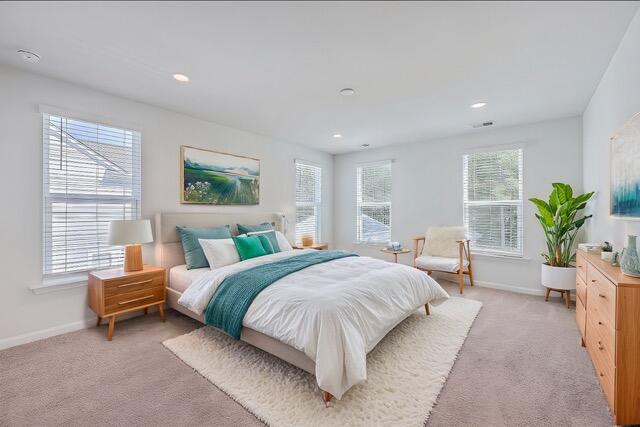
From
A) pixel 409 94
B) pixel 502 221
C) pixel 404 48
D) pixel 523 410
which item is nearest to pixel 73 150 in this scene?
pixel 404 48

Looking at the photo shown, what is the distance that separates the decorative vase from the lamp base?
4.07m

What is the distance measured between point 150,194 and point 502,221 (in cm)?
499

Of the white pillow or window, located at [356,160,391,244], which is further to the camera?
window, located at [356,160,391,244]

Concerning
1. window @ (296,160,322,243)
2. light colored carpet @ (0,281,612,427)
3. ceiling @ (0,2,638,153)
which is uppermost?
ceiling @ (0,2,638,153)

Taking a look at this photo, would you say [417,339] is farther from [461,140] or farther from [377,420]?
[461,140]

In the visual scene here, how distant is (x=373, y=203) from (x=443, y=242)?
1636 millimetres

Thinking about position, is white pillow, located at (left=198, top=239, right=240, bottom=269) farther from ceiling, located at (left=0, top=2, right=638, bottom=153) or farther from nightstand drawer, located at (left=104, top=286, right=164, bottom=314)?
ceiling, located at (left=0, top=2, right=638, bottom=153)

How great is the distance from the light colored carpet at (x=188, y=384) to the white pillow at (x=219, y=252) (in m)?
0.78

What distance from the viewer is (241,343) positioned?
8.54 feet

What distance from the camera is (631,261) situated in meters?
1.75

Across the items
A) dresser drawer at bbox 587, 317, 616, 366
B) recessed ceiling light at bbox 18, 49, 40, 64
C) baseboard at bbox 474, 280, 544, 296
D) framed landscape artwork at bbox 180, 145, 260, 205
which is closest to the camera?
dresser drawer at bbox 587, 317, 616, 366

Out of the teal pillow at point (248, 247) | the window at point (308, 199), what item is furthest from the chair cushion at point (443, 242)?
the teal pillow at point (248, 247)

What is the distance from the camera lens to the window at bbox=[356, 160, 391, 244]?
18.4 feet

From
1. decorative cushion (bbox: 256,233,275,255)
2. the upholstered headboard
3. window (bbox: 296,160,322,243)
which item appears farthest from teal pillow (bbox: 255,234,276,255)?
window (bbox: 296,160,322,243)
